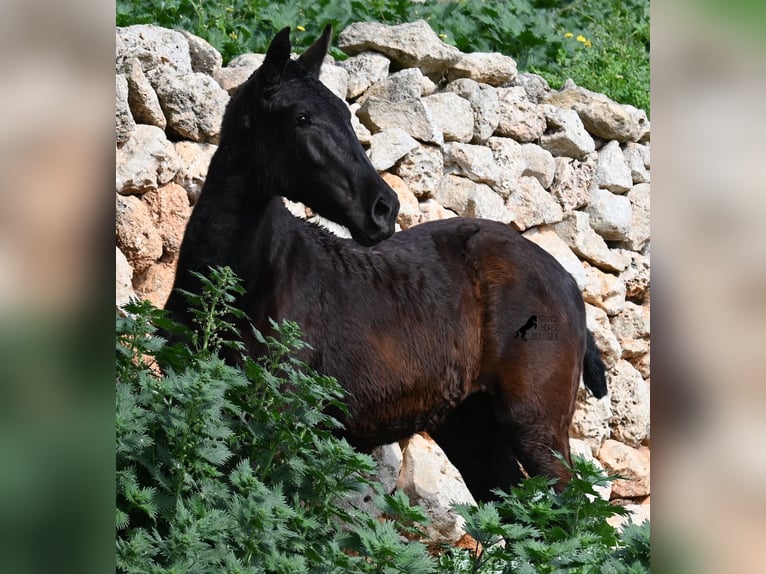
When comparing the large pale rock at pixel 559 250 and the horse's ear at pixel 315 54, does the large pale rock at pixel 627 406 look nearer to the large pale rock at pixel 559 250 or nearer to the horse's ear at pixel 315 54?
the large pale rock at pixel 559 250

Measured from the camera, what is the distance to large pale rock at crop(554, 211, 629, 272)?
17.7ft

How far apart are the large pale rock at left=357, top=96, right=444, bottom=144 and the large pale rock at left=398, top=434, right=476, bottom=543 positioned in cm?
147

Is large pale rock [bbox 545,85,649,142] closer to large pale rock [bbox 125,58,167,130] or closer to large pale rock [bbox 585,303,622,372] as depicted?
large pale rock [bbox 585,303,622,372]

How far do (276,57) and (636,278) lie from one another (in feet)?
9.60

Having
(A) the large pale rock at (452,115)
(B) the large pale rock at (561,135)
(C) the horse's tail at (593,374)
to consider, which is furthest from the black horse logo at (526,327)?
(B) the large pale rock at (561,135)

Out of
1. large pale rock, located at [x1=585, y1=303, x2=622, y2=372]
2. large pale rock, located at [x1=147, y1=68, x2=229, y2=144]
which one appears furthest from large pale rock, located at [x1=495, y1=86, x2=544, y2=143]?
large pale rock, located at [x1=147, y1=68, x2=229, y2=144]

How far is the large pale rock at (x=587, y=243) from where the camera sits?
539 cm

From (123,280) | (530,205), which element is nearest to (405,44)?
(530,205)

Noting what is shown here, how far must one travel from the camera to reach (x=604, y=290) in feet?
17.9

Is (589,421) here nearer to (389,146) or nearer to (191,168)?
(389,146)

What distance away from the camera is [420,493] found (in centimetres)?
438

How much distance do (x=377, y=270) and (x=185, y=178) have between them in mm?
879
